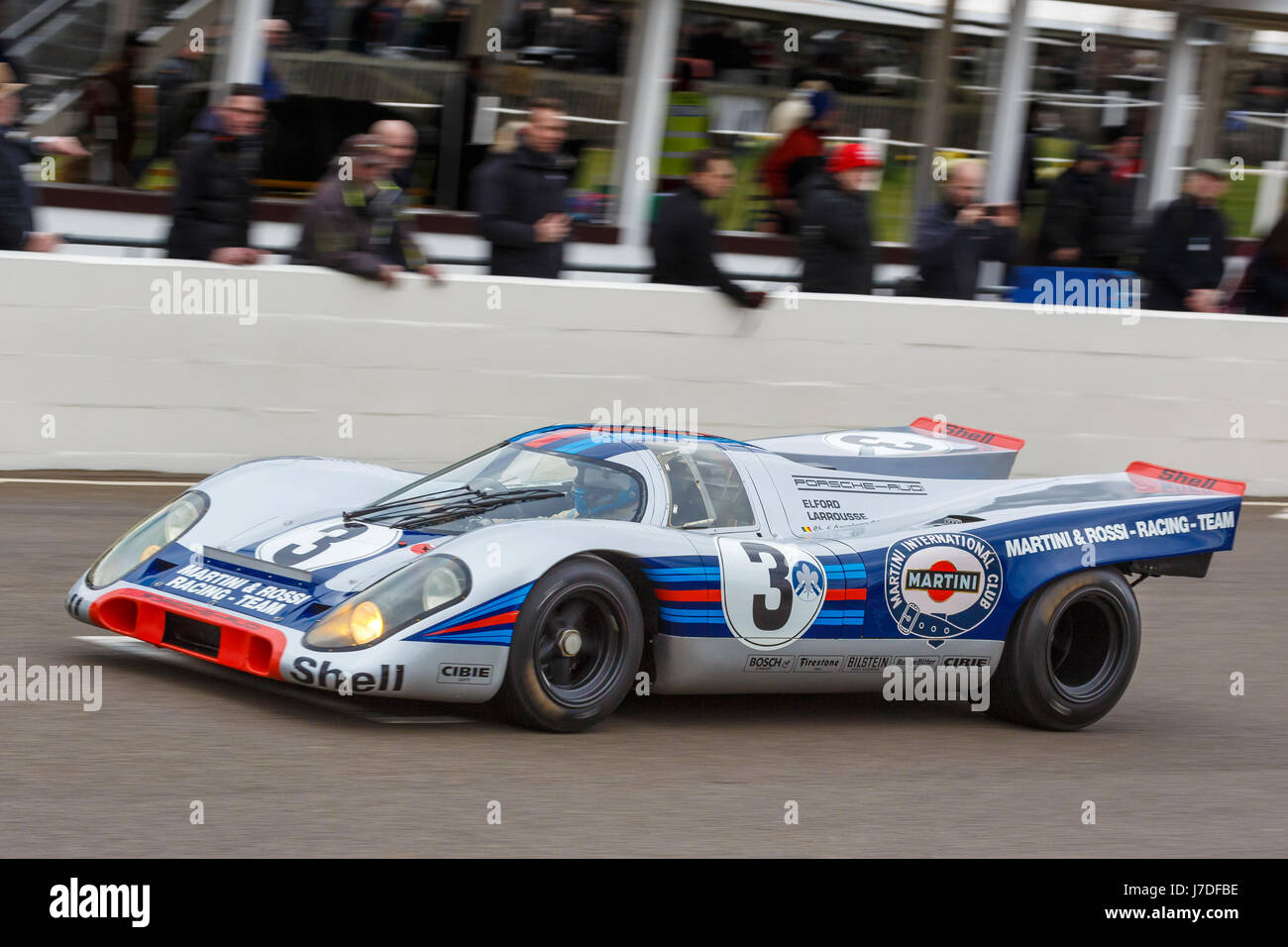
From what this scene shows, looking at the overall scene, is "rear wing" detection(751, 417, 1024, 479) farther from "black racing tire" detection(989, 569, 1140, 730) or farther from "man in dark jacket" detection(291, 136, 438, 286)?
"man in dark jacket" detection(291, 136, 438, 286)

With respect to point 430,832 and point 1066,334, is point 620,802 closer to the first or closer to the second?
point 430,832

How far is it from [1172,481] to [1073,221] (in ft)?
16.6

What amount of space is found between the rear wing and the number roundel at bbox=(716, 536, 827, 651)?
38.4 inches

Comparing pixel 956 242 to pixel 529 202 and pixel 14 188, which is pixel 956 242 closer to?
pixel 529 202

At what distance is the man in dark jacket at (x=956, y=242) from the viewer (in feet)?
34.7

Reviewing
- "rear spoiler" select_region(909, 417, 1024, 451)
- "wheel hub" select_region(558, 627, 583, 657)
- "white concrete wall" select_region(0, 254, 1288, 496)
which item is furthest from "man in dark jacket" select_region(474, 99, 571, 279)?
"wheel hub" select_region(558, 627, 583, 657)

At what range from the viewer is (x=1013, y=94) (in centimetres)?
1551

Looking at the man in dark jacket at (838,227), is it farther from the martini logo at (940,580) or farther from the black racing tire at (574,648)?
the black racing tire at (574,648)

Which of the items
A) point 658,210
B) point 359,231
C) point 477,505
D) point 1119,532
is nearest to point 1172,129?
point 658,210

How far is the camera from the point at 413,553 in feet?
18.4

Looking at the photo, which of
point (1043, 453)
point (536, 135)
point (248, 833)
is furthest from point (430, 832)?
point (1043, 453)

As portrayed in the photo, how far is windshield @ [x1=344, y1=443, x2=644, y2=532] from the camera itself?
592 cm

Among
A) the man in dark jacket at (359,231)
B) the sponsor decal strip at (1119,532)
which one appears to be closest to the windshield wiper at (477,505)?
the sponsor decal strip at (1119,532)

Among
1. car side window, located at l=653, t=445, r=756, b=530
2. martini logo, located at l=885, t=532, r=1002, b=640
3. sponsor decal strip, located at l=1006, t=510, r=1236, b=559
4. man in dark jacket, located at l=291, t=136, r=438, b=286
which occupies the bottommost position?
martini logo, located at l=885, t=532, r=1002, b=640
